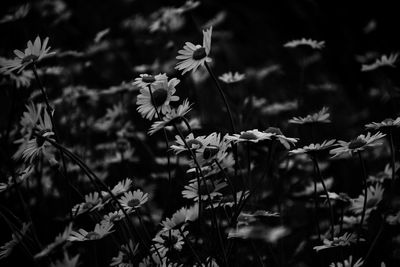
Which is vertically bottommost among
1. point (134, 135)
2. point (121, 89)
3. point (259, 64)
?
point (259, 64)

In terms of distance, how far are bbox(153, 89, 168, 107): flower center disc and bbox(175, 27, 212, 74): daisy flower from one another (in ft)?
0.25

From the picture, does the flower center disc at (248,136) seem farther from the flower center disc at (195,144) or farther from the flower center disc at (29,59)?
the flower center disc at (29,59)

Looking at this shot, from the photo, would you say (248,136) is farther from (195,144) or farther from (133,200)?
(133,200)

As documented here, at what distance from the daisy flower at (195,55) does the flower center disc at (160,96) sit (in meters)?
0.08

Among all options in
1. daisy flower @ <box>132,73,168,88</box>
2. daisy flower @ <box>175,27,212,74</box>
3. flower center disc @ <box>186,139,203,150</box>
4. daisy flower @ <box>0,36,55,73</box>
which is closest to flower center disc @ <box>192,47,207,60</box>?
daisy flower @ <box>175,27,212,74</box>

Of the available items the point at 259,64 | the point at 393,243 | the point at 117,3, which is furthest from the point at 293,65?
the point at 393,243

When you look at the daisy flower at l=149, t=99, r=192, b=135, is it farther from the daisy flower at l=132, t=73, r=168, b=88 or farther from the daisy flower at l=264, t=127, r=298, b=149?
the daisy flower at l=264, t=127, r=298, b=149

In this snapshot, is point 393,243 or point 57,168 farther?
point 393,243

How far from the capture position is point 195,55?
108 centimetres

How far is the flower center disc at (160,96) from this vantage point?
104 cm

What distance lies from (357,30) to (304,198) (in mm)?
2025

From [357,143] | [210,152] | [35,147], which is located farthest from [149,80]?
[357,143]

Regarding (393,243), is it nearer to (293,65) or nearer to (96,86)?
(96,86)

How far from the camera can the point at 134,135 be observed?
6.11 ft
